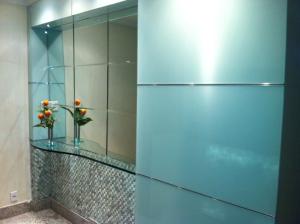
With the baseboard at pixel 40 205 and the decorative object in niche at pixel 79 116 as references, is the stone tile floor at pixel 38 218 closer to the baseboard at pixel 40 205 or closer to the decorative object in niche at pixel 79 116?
the baseboard at pixel 40 205

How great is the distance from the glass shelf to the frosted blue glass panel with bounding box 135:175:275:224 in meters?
0.36

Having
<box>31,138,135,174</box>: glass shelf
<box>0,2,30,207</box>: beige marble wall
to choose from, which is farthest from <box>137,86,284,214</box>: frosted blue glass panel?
<box>0,2,30,207</box>: beige marble wall

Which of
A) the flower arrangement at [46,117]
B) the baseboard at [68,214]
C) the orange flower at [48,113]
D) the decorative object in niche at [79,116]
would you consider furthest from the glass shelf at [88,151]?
the baseboard at [68,214]

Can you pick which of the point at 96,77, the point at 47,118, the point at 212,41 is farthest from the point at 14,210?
the point at 212,41

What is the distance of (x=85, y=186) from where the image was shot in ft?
9.57

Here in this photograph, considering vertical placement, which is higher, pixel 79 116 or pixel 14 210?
pixel 79 116

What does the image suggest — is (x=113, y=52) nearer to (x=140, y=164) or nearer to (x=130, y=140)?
(x=130, y=140)

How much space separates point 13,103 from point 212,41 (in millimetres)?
2572

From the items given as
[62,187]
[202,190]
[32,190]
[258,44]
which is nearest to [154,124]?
[202,190]

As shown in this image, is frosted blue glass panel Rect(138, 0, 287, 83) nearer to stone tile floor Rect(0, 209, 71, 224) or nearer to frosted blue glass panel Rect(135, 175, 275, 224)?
frosted blue glass panel Rect(135, 175, 275, 224)

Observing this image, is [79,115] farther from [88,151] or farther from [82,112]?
[88,151]

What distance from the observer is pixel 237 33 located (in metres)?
1.45

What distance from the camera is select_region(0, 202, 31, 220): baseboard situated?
3287 millimetres

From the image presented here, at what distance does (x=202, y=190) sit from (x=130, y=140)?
45.7 inches
